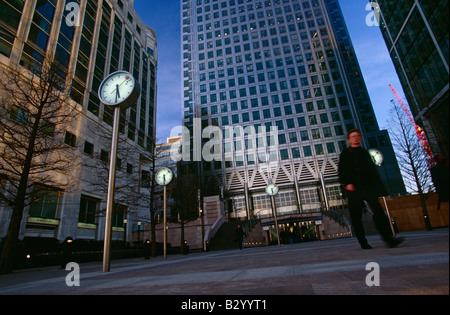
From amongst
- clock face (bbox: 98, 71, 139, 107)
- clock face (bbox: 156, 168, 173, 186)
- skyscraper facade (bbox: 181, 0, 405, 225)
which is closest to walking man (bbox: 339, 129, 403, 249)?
clock face (bbox: 98, 71, 139, 107)

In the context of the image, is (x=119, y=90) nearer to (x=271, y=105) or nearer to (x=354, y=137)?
(x=354, y=137)

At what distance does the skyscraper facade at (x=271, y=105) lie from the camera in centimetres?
4359

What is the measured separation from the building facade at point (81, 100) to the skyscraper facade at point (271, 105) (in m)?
17.9

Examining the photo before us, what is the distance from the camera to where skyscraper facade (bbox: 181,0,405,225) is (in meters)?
43.6

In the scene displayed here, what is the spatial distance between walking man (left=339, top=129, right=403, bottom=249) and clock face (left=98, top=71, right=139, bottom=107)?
617 cm

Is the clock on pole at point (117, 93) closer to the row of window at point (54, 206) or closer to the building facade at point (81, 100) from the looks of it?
the building facade at point (81, 100)

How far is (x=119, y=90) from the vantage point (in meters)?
7.02

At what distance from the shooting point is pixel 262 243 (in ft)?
95.6

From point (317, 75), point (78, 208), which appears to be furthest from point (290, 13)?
point (78, 208)

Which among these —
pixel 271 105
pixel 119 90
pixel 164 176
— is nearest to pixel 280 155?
pixel 271 105

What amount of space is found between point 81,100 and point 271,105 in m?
34.7

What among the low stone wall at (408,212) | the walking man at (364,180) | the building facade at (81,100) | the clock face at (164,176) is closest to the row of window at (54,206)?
the building facade at (81,100)

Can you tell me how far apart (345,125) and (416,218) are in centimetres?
2201

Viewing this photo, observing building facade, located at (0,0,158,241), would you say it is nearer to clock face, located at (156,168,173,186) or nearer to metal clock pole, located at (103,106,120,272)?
clock face, located at (156,168,173,186)
